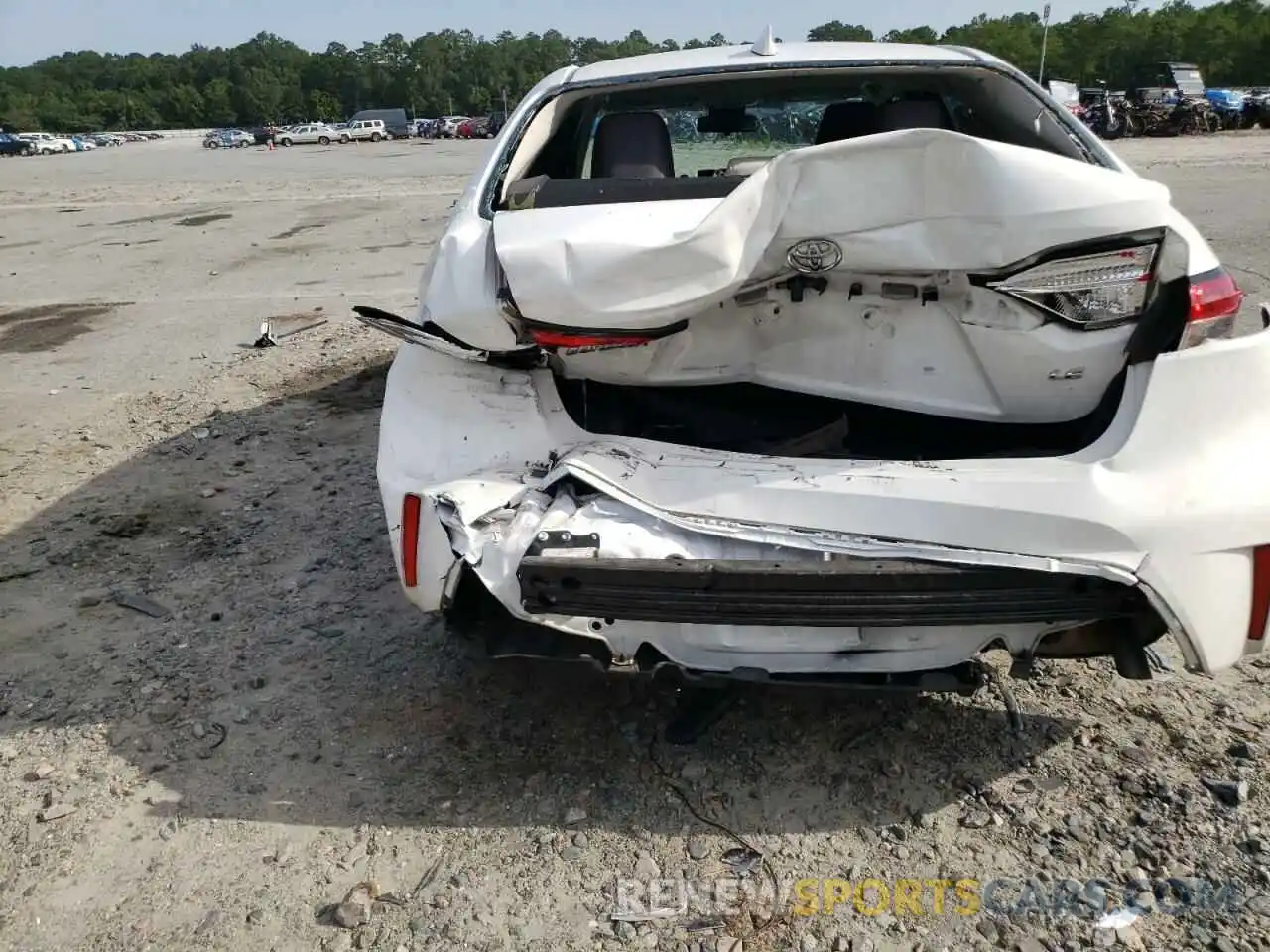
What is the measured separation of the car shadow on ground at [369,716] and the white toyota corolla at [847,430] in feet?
1.29

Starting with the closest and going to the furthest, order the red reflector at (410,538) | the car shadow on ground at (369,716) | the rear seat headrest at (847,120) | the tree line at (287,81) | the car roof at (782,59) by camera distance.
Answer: the red reflector at (410,538) → the car shadow on ground at (369,716) → the car roof at (782,59) → the rear seat headrest at (847,120) → the tree line at (287,81)

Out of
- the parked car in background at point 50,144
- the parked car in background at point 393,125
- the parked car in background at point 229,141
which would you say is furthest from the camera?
the parked car in background at point 229,141

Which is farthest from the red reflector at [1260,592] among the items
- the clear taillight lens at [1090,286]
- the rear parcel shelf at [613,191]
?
the rear parcel shelf at [613,191]

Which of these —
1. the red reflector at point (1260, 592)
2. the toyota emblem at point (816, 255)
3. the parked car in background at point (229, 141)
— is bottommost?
the parked car in background at point (229, 141)

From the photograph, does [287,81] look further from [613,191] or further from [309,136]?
[613,191]

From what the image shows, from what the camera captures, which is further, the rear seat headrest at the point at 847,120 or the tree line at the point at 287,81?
the tree line at the point at 287,81

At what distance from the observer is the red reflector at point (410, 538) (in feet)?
7.64

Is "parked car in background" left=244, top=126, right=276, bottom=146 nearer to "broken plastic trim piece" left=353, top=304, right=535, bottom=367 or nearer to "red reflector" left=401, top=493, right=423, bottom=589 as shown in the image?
"broken plastic trim piece" left=353, top=304, right=535, bottom=367

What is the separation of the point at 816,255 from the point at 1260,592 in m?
1.22

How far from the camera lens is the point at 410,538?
92.0 inches

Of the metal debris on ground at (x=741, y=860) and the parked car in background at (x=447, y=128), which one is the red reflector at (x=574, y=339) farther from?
the parked car in background at (x=447, y=128)

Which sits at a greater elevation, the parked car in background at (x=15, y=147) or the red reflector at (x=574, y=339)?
the red reflector at (x=574, y=339)

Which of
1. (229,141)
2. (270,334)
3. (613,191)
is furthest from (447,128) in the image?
(613,191)

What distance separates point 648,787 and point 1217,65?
61474 mm
